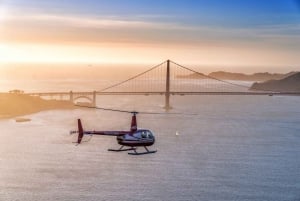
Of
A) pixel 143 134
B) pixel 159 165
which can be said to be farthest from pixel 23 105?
pixel 143 134

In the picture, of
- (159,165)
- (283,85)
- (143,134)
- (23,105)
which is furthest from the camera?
(283,85)

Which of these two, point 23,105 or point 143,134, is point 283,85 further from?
point 143,134

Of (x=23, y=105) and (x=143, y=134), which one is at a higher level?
(x=143, y=134)

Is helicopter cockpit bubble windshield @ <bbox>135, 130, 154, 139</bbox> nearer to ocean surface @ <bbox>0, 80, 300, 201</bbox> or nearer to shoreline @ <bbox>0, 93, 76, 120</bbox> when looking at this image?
ocean surface @ <bbox>0, 80, 300, 201</bbox>

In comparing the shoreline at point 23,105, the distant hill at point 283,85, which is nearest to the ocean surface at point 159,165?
the shoreline at point 23,105

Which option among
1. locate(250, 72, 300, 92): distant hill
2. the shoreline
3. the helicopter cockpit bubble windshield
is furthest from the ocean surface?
locate(250, 72, 300, 92): distant hill
